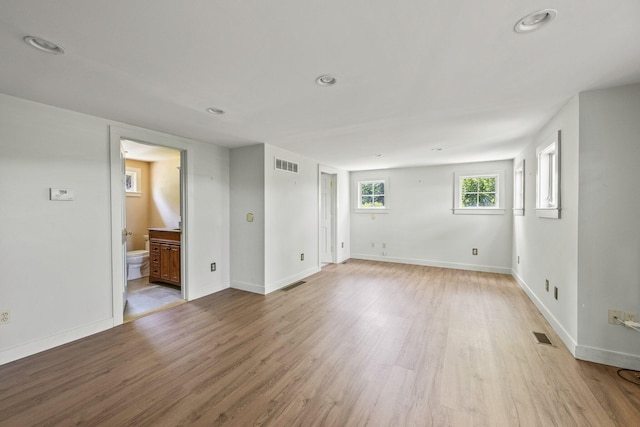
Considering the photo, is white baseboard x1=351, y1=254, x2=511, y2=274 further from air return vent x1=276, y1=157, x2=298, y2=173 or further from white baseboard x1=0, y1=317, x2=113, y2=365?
white baseboard x1=0, y1=317, x2=113, y2=365

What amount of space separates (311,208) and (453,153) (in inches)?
108

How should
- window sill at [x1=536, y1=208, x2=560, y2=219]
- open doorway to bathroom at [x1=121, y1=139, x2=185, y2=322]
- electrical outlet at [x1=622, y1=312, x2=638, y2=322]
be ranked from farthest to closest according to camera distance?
open doorway to bathroom at [x1=121, y1=139, x2=185, y2=322], window sill at [x1=536, y1=208, x2=560, y2=219], electrical outlet at [x1=622, y1=312, x2=638, y2=322]

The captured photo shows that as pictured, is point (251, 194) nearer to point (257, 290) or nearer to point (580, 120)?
point (257, 290)

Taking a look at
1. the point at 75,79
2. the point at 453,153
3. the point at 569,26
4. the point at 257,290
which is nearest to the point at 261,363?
the point at 257,290

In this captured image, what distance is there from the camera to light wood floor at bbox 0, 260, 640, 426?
5.43ft

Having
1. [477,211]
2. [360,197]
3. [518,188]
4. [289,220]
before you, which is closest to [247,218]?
[289,220]

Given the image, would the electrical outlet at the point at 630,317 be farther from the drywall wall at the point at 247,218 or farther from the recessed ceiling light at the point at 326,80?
the drywall wall at the point at 247,218

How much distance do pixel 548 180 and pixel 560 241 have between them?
37.9 inches

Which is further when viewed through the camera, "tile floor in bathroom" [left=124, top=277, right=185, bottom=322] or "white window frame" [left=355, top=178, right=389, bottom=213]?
"white window frame" [left=355, top=178, right=389, bottom=213]

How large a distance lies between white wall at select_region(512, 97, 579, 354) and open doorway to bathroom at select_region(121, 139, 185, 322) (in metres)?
4.49

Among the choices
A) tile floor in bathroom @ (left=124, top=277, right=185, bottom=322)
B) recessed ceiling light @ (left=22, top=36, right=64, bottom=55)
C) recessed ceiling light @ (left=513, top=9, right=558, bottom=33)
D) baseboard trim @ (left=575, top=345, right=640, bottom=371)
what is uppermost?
recessed ceiling light @ (left=513, top=9, right=558, bottom=33)

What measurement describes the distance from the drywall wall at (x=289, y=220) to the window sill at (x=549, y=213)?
3428mm

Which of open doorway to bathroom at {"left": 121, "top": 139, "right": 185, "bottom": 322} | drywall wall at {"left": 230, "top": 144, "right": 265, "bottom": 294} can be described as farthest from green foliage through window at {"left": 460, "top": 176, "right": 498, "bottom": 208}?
open doorway to bathroom at {"left": 121, "top": 139, "right": 185, "bottom": 322}

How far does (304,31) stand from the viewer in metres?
1.46
